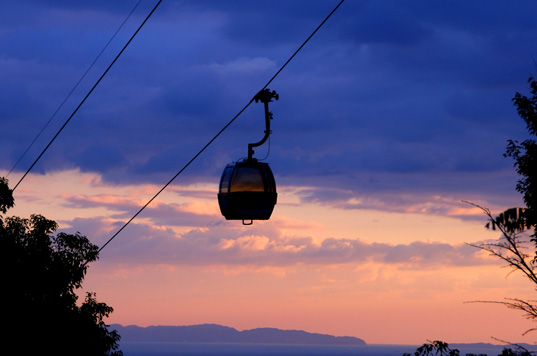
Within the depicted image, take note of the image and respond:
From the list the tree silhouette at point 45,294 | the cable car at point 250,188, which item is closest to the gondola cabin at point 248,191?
the cable car at point 250,188

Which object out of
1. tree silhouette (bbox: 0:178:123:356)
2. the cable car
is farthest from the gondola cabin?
tree silhouette (bbox: 0:178:123:356)

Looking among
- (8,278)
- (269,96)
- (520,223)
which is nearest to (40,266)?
(8,278)

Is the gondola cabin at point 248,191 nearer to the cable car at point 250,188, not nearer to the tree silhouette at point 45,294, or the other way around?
the cable car at point 250,188

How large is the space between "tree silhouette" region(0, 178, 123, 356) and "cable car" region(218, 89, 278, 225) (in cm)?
2074

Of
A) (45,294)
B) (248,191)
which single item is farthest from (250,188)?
(45,294)

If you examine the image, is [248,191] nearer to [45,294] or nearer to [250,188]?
[250,188]

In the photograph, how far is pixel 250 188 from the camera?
14.4 meters

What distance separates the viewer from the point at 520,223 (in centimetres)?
2228

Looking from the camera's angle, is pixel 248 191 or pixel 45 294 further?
pixel 45 294

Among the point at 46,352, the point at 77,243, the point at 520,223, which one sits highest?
the point at 77,243

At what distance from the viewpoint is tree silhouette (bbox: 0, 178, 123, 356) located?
1350 inches

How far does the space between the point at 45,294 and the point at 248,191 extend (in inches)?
967

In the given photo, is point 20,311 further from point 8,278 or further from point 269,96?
point 269,96

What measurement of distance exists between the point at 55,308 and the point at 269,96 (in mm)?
24226
